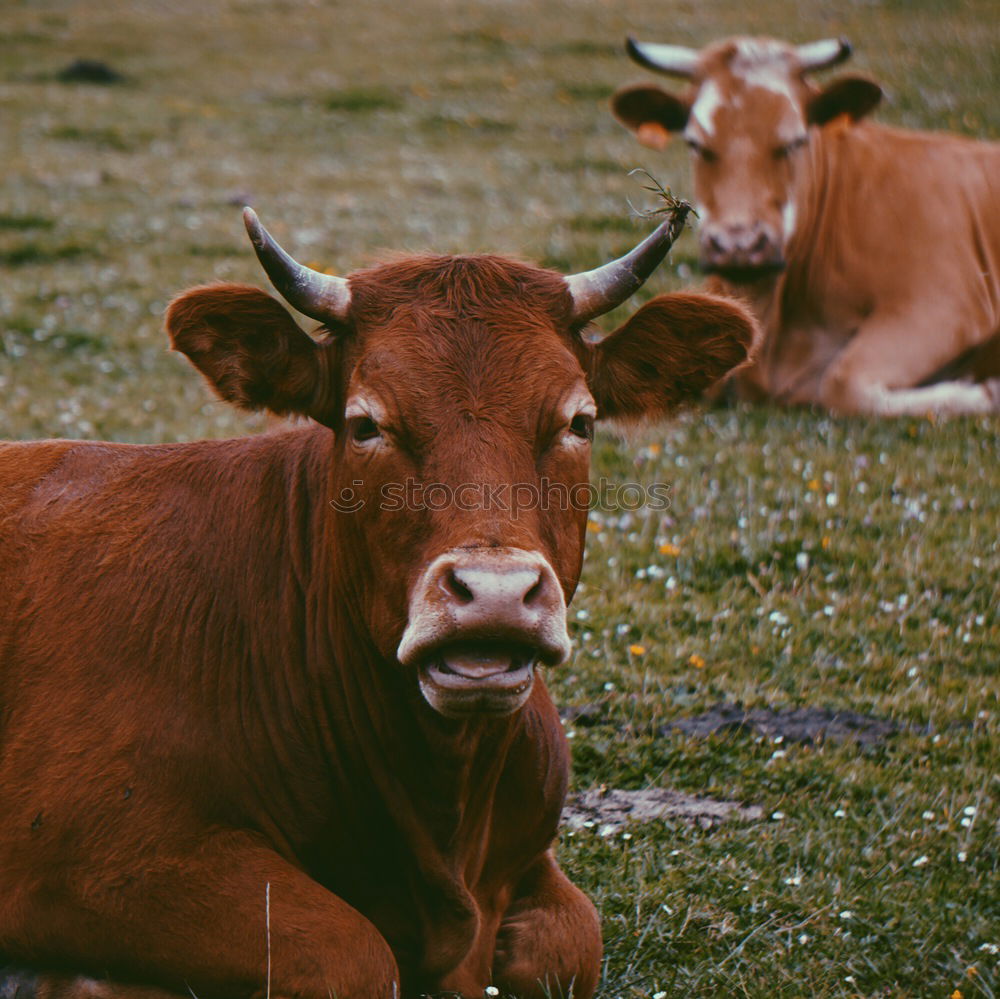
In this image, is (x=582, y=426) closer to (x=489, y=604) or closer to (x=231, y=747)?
(x=489, y=604)

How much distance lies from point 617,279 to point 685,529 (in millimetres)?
4042

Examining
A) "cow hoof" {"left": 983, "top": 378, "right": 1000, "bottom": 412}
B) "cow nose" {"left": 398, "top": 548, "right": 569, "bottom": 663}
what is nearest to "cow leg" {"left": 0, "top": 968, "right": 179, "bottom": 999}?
"cow nose" {"left": 398, "top": 548, "right": 569, "bottom": 663}

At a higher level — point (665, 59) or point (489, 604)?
point (665, 59)

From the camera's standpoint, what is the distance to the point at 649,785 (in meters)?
5.84

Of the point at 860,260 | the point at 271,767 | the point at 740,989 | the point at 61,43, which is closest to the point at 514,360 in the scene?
the point at 271,767

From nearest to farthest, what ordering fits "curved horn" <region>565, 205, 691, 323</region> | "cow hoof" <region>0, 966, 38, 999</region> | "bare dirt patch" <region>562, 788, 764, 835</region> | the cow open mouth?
the cow open mouth → "cow hoof" <region>0, 966, 38, 999</region> → "curved horn" <region>565, 205, 691, 323</region> → "bare dirt patch" <region>562, 788, 764, 835</region>

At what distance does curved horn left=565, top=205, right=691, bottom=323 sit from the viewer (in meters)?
4.31

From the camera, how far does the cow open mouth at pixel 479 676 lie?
3.60 m

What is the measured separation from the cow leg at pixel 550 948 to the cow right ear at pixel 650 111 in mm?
8737

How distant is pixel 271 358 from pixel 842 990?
2574mm

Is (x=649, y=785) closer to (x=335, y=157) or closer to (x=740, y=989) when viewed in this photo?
(x=740, y=989)

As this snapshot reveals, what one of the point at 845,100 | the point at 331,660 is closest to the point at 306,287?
the point at 331,660

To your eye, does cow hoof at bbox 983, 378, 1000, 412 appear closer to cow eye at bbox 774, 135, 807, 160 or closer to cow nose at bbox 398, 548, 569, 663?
cow eye at bbox 774, 135, 807, 160

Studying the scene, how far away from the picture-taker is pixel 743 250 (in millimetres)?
10625
